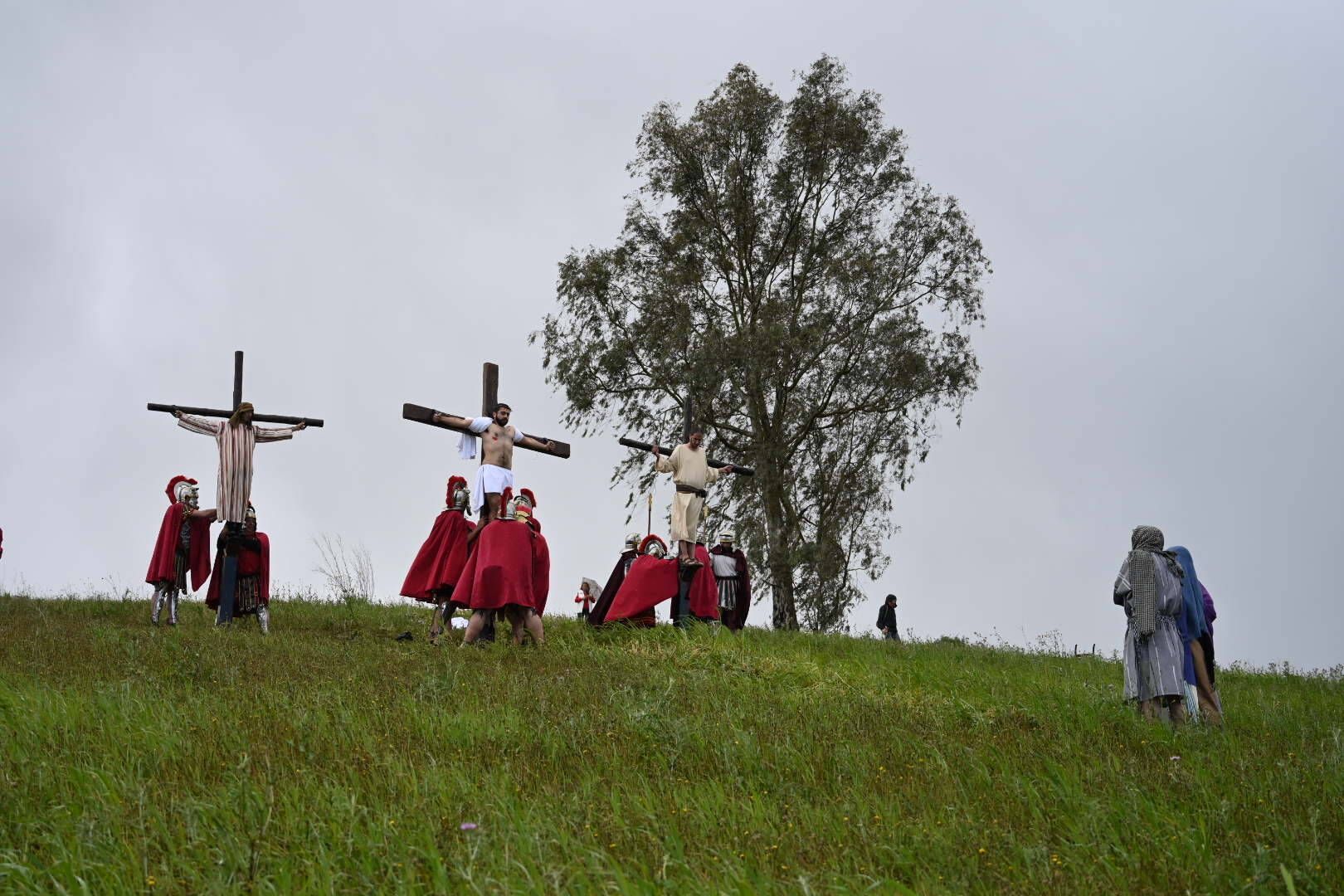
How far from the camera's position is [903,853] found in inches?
226

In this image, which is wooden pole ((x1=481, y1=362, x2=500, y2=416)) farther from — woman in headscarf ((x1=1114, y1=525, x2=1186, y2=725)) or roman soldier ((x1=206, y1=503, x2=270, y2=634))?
woman in headscarf ((x1=1114, y1=525, x2=1186, y2=725))

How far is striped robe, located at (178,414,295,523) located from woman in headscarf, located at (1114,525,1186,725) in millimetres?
10621

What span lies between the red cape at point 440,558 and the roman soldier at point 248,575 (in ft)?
5.80

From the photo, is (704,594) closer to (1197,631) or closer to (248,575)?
(248,575)

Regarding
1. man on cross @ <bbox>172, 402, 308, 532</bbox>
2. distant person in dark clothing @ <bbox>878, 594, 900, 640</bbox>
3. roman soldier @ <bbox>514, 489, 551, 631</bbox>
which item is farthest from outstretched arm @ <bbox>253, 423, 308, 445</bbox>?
distant person in dark clothing @ <bbox>878, 594, 900, 640</bbox>

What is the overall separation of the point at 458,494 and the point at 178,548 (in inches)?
141

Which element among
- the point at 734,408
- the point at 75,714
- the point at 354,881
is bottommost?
the point at 354,881

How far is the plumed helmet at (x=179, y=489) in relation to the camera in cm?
1661

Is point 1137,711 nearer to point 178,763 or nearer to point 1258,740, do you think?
point 1258,740

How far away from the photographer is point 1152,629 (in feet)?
35.6

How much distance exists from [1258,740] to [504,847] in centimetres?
669

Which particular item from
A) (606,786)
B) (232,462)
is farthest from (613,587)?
(606,786)

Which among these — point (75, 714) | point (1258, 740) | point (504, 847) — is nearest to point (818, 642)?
point (1258, 740)

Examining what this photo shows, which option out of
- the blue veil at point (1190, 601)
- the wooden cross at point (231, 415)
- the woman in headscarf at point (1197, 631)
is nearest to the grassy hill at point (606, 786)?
the woman in headscarf at point (1197, 631)
